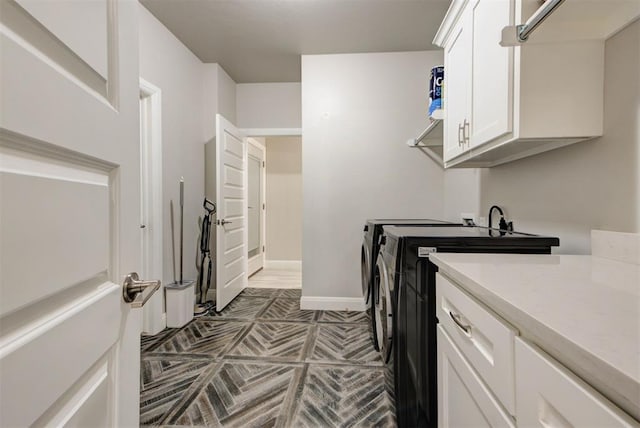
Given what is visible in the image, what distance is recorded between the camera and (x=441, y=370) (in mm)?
1064

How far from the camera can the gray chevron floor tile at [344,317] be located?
9.47 feet

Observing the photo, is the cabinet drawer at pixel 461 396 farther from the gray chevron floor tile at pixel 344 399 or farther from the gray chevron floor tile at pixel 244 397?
the gray chevron floor tile at pixel 244 397

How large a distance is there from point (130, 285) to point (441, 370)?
985 mm

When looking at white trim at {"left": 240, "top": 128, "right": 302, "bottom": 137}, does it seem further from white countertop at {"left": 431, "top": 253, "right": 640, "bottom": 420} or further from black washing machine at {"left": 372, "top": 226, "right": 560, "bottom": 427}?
white countertop at {"left": 431, "top": 253, "right": 640, "bottom": 420}

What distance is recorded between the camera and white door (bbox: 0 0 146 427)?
1.15ft

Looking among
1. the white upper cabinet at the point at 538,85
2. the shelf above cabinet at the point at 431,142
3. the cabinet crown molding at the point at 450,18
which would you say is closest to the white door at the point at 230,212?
the shelf above cabinet at the point at 431,142

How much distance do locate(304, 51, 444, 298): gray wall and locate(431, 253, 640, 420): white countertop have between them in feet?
7.03

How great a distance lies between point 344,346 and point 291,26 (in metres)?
2.63

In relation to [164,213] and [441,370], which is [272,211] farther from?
[441,370]

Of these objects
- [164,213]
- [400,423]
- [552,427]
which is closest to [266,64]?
[164,213]

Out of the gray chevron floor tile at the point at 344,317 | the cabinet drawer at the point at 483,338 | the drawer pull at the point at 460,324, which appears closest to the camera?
the cabinet drawer at the point at 483,338

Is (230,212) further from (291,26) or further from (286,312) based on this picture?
(291,26)

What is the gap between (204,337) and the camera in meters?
2.52

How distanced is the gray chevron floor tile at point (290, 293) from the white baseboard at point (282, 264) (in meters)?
1.29
